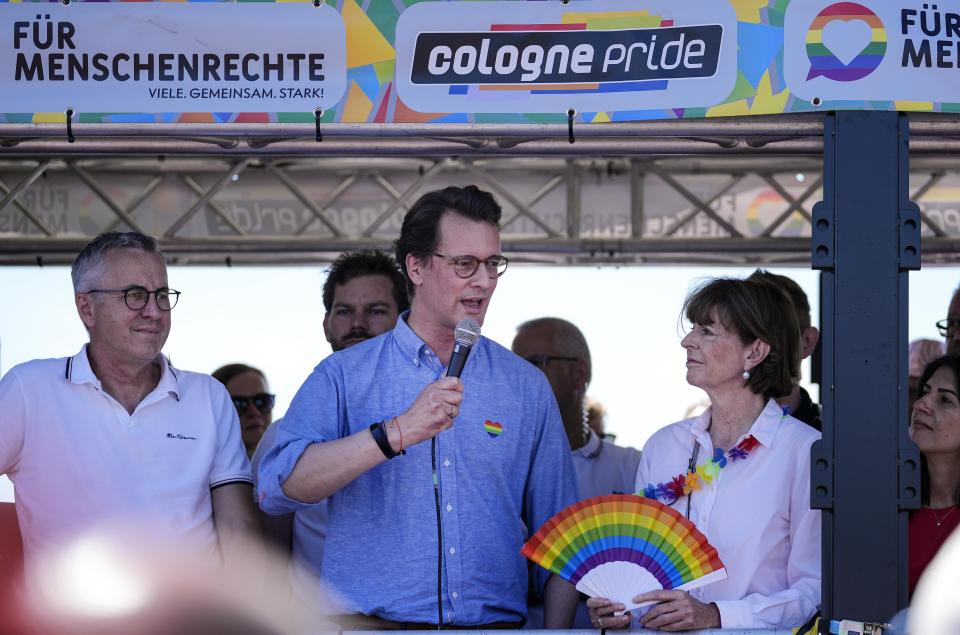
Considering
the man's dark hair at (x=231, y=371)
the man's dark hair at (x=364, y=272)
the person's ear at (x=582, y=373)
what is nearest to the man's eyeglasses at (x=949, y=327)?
the person's ear at (x=582, y=373)

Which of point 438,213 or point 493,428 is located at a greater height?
point 438,213

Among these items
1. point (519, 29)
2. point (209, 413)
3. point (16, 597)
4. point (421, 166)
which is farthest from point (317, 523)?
point (421, 166)

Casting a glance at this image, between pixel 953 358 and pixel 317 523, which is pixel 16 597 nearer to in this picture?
pixel 317 523

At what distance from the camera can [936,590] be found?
11.5 feet

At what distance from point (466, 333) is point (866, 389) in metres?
1.05

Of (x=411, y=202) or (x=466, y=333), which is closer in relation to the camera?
(x=466, y=333)

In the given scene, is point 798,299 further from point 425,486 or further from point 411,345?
point 425,486

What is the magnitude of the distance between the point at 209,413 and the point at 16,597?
30.5 inches

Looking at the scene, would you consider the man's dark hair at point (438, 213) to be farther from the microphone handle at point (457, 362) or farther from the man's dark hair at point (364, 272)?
the man's dark hair at point (364, 272)

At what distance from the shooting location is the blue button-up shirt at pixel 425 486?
354 cm

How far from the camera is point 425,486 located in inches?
142

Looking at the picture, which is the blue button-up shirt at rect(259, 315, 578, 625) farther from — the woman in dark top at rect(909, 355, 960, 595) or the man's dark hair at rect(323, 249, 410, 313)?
the man's dark hair at rect(323, 249, 410, 313)

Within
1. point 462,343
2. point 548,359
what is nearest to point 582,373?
point 548,359

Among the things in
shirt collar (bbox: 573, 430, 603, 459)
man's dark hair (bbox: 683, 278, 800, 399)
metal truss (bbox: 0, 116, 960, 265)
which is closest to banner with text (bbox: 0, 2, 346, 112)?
man's dark hair (bbox: 683, 278, 800, 399)
